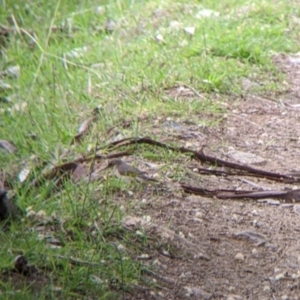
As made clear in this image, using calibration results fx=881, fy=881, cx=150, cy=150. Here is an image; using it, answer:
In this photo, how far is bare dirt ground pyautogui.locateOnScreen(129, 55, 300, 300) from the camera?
11.1ft

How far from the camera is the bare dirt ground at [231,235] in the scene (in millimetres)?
3398

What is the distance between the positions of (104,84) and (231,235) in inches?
68.1

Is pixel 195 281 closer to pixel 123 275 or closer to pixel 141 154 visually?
pixel 123 275

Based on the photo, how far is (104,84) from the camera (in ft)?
17.1

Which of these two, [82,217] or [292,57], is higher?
[82,217]

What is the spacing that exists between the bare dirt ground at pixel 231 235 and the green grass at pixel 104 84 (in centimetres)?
15

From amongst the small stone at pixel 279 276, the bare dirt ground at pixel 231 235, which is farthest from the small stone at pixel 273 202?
the small stone at pixel 279 276

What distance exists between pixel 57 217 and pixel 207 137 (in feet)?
4.11

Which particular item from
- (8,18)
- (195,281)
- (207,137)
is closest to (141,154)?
(207,137)

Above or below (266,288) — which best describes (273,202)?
below

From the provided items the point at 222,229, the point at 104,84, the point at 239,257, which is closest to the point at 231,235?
the point at 222,229

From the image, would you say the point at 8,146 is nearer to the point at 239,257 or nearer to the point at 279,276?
the point at 239,257

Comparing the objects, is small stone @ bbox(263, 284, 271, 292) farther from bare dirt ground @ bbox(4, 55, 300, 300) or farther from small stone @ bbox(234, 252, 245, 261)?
small stone @ bbox(234, 252, 245, 261)

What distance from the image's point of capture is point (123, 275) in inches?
131
